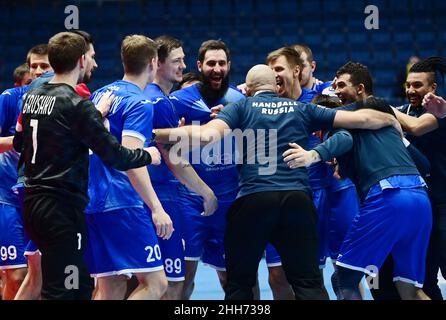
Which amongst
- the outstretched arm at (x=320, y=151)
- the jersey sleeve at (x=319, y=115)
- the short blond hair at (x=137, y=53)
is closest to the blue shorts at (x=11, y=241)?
the short blond hair at (x=137, y=53)

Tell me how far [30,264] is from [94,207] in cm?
89

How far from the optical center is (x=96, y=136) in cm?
441

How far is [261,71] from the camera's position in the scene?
207 inches

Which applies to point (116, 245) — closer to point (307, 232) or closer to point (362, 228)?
point (307, 232)

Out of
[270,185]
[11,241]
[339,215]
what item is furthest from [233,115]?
[11,241]

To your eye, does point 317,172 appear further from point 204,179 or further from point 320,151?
point 320,151

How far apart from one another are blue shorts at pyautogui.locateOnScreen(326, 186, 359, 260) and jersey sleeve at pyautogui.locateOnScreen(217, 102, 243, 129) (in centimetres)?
157

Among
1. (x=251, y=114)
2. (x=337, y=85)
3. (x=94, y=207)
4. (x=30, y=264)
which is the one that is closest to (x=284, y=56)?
(x=337, y=85)

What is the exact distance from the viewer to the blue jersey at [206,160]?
5.92 meters

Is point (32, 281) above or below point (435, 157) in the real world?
below

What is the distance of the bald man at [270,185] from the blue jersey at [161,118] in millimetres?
255

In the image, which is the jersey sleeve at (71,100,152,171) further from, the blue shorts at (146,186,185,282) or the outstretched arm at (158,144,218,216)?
the blue shorts at (146,186,185,282)

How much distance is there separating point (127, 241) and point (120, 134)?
72 cm
